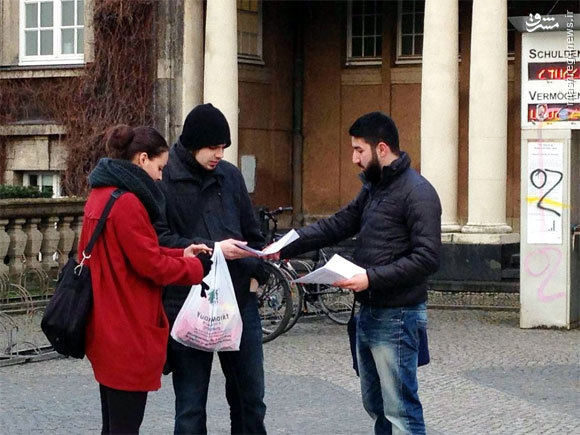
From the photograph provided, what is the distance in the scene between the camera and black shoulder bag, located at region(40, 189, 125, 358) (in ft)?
20.5

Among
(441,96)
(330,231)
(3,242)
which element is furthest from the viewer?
(441,96)

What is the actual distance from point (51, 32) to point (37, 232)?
8734mm

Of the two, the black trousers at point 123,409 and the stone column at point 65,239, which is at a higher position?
the stone column at point 65,239

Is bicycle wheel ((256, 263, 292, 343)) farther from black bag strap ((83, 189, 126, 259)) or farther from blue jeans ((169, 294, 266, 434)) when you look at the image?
black bag strap ((83, 189, 126, 259))

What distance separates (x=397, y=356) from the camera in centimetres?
688

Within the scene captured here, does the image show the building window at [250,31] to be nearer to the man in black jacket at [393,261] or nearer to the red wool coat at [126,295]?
the man in black jacket at [393,261]

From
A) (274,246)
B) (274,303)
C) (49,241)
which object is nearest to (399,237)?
(274,246)

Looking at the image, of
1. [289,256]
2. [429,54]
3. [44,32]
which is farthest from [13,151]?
[289,256]

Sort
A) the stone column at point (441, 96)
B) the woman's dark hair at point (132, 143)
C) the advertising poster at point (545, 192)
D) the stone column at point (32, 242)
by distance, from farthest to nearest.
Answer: the stone column at point (441, 96)
the stone column at point (32, 242)
the advertising poster at point (545, 192)
the woman's dark hair at point (132, 143)

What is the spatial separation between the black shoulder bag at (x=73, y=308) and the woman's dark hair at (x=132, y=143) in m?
0.25

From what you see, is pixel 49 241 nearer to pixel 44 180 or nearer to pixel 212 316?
pixel 44 180

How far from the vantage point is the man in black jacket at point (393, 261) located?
267 inches

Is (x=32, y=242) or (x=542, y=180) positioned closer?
(x=542, y=180)

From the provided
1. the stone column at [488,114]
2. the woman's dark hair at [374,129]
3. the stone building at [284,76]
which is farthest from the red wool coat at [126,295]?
the stone building at [284,76]
